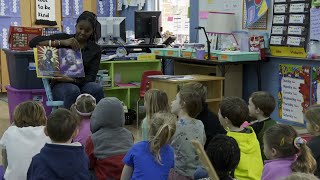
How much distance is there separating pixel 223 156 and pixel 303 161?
0.39 m

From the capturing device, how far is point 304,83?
195 inches

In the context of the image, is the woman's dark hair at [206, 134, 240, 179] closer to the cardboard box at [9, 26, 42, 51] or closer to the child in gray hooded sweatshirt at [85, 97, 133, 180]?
the child in gray hooded sweatshirt at [85, 97, 133, 180]

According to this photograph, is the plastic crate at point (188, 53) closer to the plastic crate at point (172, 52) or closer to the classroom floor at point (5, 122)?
the plastic crate at point (172, 52)

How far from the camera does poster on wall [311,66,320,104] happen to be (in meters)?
4.77

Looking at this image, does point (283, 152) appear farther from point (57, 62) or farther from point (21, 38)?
point (21, 38)

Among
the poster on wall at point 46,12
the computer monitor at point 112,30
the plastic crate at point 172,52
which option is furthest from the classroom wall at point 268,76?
the poster on wall at point 46,12

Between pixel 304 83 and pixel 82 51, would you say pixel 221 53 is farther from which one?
pixel 82 51

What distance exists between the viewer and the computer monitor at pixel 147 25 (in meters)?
6.67

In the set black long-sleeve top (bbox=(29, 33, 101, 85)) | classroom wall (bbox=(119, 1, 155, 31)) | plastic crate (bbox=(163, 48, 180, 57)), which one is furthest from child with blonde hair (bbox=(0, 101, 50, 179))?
classroom wall (bbox=(119, 1, 155, 31))

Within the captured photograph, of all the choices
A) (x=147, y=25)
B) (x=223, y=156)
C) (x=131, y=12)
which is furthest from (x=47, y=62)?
(x=131, y=12)

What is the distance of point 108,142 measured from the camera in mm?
2377

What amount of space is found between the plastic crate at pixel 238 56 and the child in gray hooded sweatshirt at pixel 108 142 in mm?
2782

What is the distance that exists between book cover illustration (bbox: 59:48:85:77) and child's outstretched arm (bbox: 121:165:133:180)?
2094 millimetres

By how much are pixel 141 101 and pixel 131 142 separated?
3.38 meters
